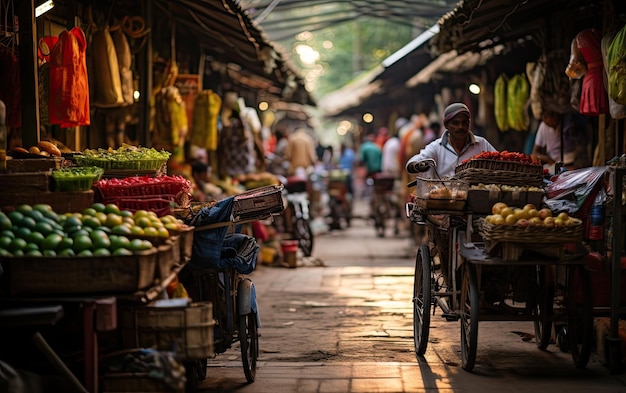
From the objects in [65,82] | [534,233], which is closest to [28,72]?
[65,82]

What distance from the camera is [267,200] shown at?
757 centimetres

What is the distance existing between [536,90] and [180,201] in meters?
6.72

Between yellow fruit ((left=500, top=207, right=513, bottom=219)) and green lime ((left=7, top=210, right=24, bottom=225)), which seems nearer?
green lime ((left=7, top=210, right=24, bottom=225))

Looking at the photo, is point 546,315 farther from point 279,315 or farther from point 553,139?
point 553,139

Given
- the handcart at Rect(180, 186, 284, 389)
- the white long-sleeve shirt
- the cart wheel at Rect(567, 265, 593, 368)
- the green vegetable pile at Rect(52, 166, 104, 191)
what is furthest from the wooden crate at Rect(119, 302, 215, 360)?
the white long-sleeve shirt

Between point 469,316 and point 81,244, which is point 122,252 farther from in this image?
point 469,316

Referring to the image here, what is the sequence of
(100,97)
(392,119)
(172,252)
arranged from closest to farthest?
1. (172,252)
2. (100,97)
3. (392,119)

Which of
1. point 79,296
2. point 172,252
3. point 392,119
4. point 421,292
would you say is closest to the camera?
point 79,296

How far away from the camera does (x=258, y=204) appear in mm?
7543

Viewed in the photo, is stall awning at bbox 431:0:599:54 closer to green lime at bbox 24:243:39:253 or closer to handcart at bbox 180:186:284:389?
handcart at bbox 180:186:284:389

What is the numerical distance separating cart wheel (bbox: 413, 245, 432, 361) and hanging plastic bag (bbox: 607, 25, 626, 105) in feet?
7.67

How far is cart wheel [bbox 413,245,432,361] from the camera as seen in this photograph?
27.1 feet

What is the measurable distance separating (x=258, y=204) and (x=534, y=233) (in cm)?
211

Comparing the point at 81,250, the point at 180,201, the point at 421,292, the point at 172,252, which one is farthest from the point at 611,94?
the point at 81,250
